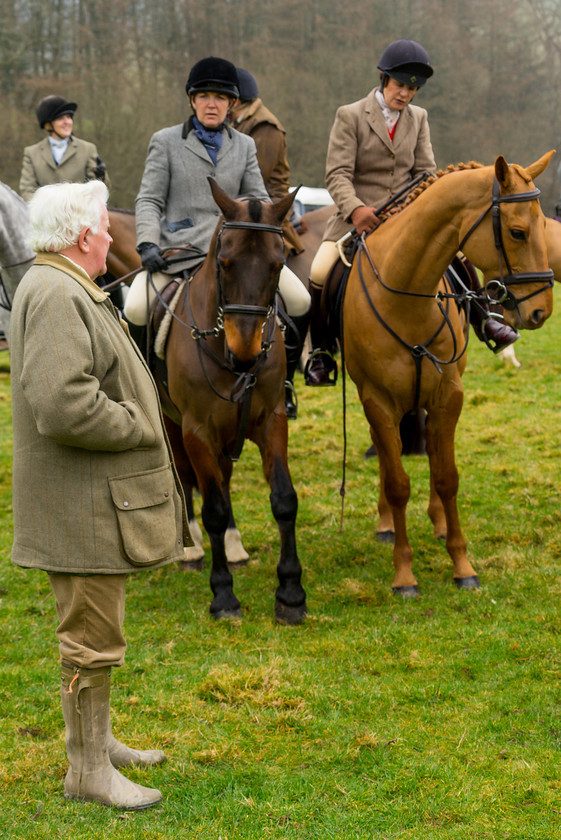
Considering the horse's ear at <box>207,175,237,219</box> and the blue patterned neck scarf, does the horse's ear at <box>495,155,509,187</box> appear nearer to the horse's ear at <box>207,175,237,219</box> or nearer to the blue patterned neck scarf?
the horse's ear at <box>207,175,237,219</box>

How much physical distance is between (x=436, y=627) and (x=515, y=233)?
7.15ft

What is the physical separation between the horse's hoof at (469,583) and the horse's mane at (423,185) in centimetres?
230

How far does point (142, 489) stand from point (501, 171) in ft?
8.26

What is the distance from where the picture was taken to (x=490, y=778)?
3.35 meters

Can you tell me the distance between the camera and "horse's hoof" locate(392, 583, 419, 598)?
5.37 m

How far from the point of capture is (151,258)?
5.30 meters

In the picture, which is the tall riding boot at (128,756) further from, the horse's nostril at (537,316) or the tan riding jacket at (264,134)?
the tan riding jacket at (264,134)

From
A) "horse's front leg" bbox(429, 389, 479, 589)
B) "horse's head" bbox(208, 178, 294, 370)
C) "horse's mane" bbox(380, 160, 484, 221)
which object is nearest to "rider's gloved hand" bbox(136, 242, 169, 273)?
"horse's head" bbox(208, 178, 294, 370)

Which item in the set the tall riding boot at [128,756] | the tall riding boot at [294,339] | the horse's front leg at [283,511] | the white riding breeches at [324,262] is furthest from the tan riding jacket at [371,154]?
the tall riding boot at [128,756]

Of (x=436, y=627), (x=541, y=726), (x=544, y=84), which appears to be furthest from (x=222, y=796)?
(x=544, y=84)

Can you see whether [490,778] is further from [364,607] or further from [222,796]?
[364,607]

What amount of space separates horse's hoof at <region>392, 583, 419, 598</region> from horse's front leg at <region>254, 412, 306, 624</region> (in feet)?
2.11

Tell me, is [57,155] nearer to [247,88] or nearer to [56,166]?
[56,166]

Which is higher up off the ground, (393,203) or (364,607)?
(393,203)
